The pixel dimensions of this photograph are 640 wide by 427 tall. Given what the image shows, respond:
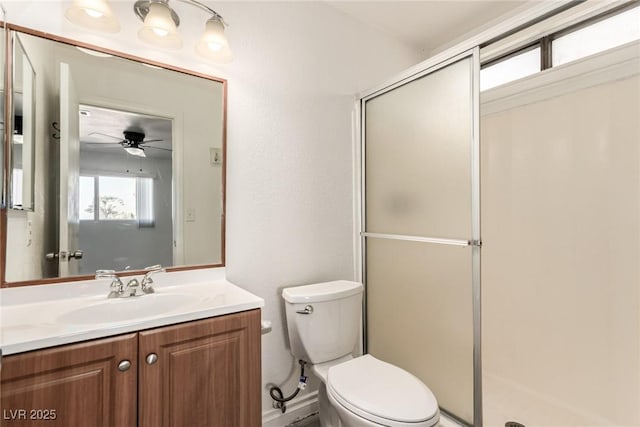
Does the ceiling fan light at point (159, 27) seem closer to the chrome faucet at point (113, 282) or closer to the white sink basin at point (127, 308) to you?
the chrome faucet at point (113, 282)

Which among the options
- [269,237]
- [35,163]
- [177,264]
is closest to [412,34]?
[269,237]

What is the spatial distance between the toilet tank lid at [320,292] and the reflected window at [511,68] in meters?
1.75

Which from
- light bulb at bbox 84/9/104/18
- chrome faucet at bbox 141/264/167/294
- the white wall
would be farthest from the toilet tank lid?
light bulb at bbox 84/9/104/18

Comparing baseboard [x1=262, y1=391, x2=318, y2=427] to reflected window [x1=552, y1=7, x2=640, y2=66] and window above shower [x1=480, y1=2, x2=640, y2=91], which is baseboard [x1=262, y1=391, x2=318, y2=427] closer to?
window above shower [x1=480, y1=2, x2=640, y2=91]

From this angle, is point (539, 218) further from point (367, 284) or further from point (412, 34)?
point (412, 34)

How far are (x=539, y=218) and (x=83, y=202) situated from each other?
96.0 inches

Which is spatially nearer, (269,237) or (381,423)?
(381,423)

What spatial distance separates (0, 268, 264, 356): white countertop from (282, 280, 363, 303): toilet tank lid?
1.06 feet

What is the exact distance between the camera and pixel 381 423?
108 centimetres

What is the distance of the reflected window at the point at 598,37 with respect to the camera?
155 centimetres

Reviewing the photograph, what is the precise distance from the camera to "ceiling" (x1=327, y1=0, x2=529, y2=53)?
1.92 meters

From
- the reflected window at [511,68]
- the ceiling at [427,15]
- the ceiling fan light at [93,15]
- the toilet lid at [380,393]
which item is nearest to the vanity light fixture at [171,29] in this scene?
the ceiling fan light at [93,15]

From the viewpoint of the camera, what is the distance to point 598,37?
1655mm

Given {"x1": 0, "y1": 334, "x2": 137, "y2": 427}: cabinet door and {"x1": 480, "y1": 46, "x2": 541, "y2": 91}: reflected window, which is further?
{"x1": 480, "y1": 46, "x2": 541, "y2": 91}: reflected window
